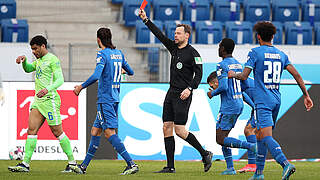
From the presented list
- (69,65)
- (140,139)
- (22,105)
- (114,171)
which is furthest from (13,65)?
(114,171)

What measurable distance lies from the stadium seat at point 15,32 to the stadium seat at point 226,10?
17.9 feet

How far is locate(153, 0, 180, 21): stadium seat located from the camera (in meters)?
19.4

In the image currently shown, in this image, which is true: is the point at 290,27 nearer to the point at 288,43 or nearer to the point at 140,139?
the point at 288,43

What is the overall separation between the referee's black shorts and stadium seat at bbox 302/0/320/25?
1151cm

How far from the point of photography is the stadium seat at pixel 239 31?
61.2ft

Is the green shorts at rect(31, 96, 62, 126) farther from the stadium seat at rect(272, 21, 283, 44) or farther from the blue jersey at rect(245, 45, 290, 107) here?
the stadium seat at rect(272, 21, 283, 44)

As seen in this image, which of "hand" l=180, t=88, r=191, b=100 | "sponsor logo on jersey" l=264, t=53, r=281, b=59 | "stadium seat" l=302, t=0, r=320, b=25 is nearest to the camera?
"sponsor logo on jersey" l=264, t=53, r=281, b=59

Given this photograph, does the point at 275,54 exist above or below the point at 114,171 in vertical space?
above

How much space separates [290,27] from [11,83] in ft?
28.6

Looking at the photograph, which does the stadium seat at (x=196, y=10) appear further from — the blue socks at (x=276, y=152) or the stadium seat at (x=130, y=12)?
the blue socks at (x=276, y=152)

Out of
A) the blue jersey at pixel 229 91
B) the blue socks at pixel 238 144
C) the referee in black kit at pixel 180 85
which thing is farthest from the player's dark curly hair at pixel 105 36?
the blue socks at pixel 238 144

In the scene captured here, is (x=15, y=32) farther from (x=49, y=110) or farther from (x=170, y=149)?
(x=170, y=149)

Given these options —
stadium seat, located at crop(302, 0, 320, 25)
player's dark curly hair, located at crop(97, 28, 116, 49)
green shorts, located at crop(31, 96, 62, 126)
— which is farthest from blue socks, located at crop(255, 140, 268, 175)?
stadium seat, located at crop(302, 0, 320, 25)

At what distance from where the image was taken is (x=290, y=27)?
1931cm
